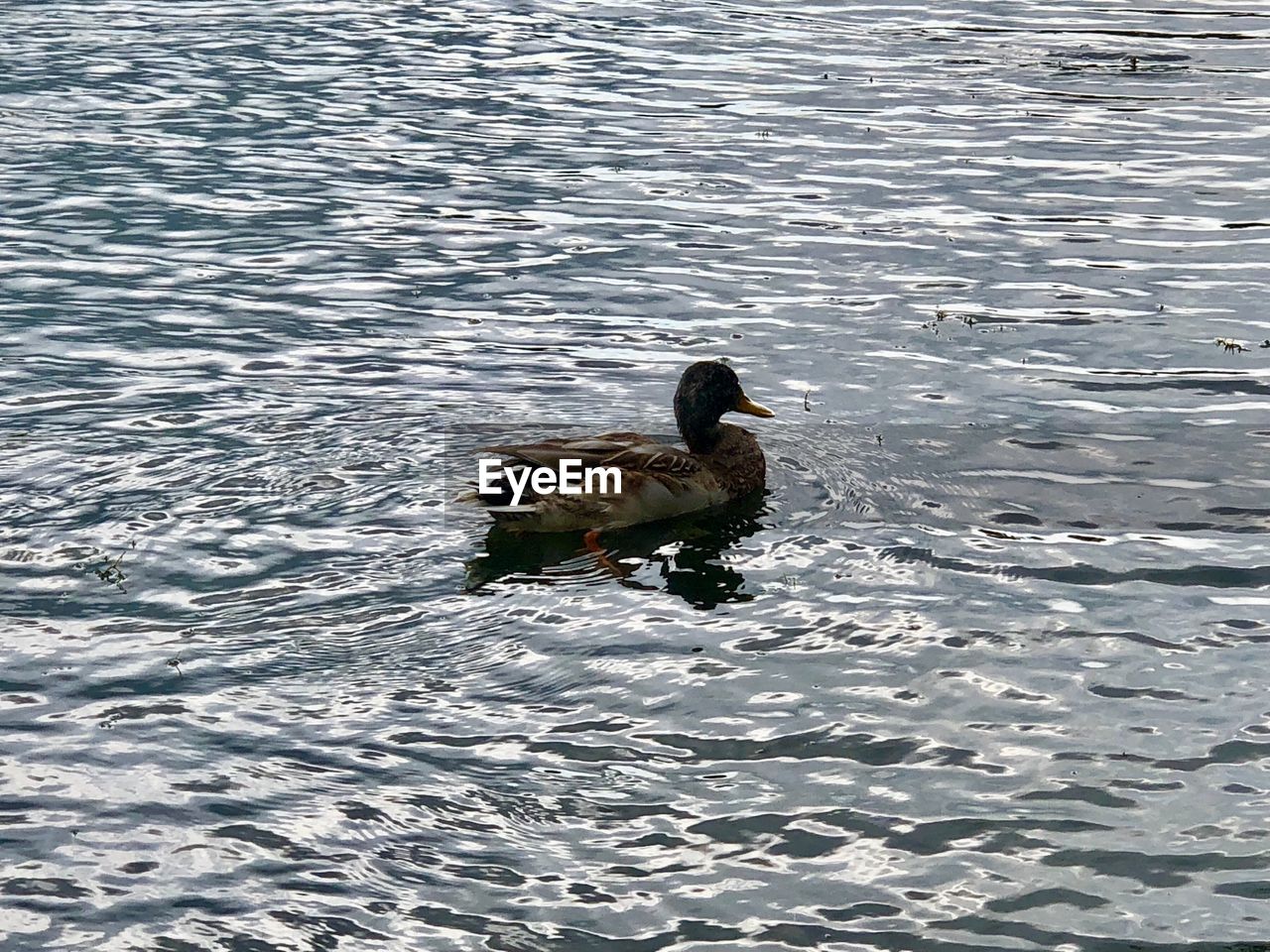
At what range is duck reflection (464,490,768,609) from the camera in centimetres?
1151

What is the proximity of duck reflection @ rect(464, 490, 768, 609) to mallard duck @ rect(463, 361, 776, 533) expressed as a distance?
0.11 metres

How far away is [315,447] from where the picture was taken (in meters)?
13.5

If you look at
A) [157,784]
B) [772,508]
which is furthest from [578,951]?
[772,508]

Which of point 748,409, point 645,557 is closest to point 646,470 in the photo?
point 645,557

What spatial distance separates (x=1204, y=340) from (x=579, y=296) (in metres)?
6.24

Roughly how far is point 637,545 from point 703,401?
5.01 feet

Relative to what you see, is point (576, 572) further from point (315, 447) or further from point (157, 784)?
point (157, 784)

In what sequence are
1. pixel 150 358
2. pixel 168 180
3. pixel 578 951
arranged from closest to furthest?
pixel 578 951
pixel 150 358
pixel 168 180

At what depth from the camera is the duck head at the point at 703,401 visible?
521 inches

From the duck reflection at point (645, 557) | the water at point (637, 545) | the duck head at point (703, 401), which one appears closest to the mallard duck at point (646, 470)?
the duck head at point (703, 401)

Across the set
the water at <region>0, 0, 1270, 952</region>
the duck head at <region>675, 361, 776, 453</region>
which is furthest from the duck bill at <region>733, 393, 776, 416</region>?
the water at <region>0, 0, 1270, 952</region>

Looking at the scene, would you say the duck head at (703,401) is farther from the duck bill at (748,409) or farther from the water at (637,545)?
the water at (637,545)

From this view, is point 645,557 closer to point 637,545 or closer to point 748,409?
point 637,545

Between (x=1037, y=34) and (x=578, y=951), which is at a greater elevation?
(x=1037, y=34)
